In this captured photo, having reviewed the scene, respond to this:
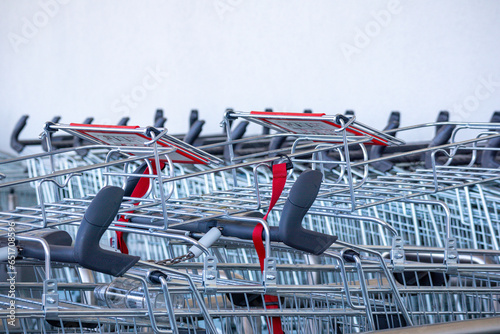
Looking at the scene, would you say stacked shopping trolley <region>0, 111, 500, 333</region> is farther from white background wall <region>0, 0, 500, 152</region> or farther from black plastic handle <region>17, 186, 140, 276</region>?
white background wall <region>0, 0, 500, 152</region>

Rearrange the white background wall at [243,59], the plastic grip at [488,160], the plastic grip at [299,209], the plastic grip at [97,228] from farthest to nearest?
the white background wall at [243,59] < the plastic grip at [488,160] < the plastic grip at [299,209] < the plastic grip at [97,228]

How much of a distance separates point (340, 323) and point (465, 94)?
8.92 feet

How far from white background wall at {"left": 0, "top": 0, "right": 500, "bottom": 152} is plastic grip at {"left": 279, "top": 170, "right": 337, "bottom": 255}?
282 cm

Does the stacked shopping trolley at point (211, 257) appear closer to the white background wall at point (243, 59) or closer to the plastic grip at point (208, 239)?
the plastic grip at point (208, 239)

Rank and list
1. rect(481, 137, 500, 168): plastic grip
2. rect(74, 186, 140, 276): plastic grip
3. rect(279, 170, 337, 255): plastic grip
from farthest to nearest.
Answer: rect(481, 137, 500, 168): plastic grip → rect(279, 170, 337, 255): plastic grip → rect(74, 186, 140, 276): plastic grip

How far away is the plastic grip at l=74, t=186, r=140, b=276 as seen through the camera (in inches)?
64.1

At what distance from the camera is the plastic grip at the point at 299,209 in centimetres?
190

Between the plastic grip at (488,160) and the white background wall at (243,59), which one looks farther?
the white background wall at (243,59)

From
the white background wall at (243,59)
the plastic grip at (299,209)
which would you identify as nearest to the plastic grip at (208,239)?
the plastic grip at (299,209)

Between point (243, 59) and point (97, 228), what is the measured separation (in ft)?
12.9

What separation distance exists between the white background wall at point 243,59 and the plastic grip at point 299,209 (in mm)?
2816

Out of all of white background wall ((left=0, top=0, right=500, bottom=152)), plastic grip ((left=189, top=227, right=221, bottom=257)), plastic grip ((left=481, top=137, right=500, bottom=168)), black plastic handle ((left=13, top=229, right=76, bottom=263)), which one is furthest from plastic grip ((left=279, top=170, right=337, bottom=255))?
white background wall ((left=0, top=0, right=500, bottom=152))

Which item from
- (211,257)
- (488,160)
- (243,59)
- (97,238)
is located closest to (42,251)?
(97,238)

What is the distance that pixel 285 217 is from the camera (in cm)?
192
